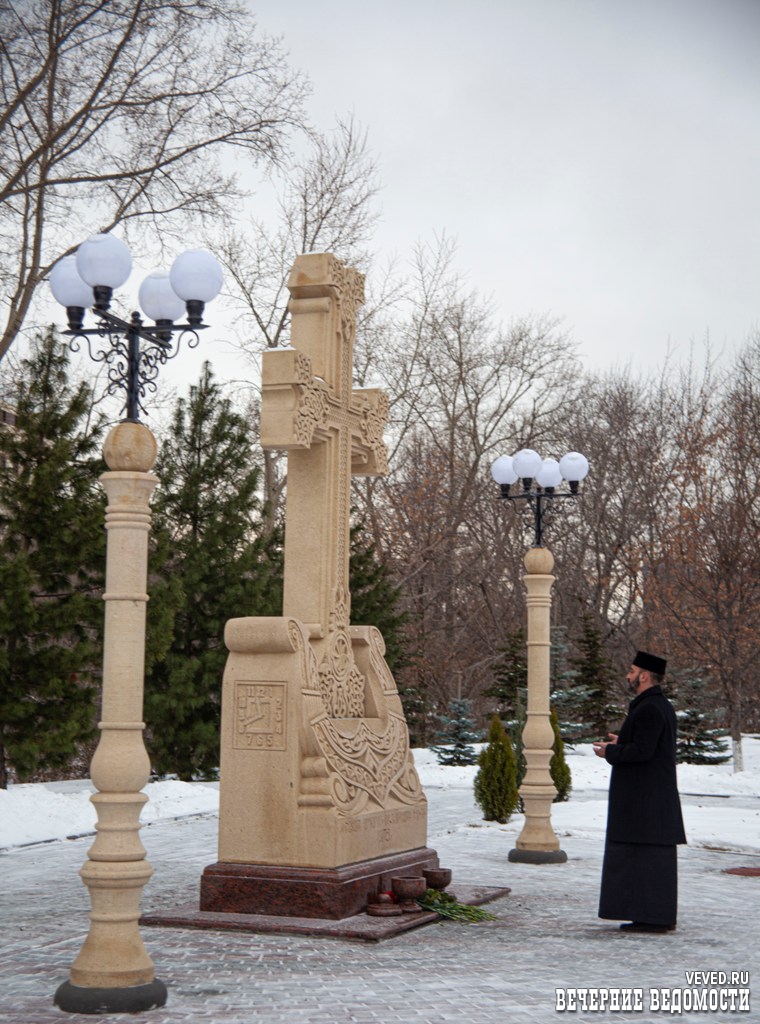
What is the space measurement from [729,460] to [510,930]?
21.6 meters

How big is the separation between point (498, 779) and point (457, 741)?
8.59 meters

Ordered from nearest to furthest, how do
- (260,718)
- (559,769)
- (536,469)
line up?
(260,718), (536,469), (559,769)

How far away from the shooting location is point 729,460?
2816 cm

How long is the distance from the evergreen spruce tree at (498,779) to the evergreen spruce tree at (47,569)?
4.72 meters

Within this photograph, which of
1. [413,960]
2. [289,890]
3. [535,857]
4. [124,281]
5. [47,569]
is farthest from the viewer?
[47,569]

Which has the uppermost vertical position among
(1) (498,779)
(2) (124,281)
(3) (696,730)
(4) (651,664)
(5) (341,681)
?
(2) (124,281)

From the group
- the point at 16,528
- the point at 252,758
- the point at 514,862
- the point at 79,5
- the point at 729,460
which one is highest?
the point at 79,5

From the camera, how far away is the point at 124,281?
21.5ft

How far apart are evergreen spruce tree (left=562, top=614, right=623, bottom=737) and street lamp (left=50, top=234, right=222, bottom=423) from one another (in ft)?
71.4

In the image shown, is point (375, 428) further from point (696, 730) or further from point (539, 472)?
point (696, 730)

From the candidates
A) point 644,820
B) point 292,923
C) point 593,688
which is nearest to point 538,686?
point 644,820

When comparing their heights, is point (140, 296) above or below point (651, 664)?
above

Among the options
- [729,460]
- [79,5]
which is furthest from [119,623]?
[729,460]

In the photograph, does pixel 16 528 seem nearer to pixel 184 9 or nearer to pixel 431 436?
pixel 184 9
